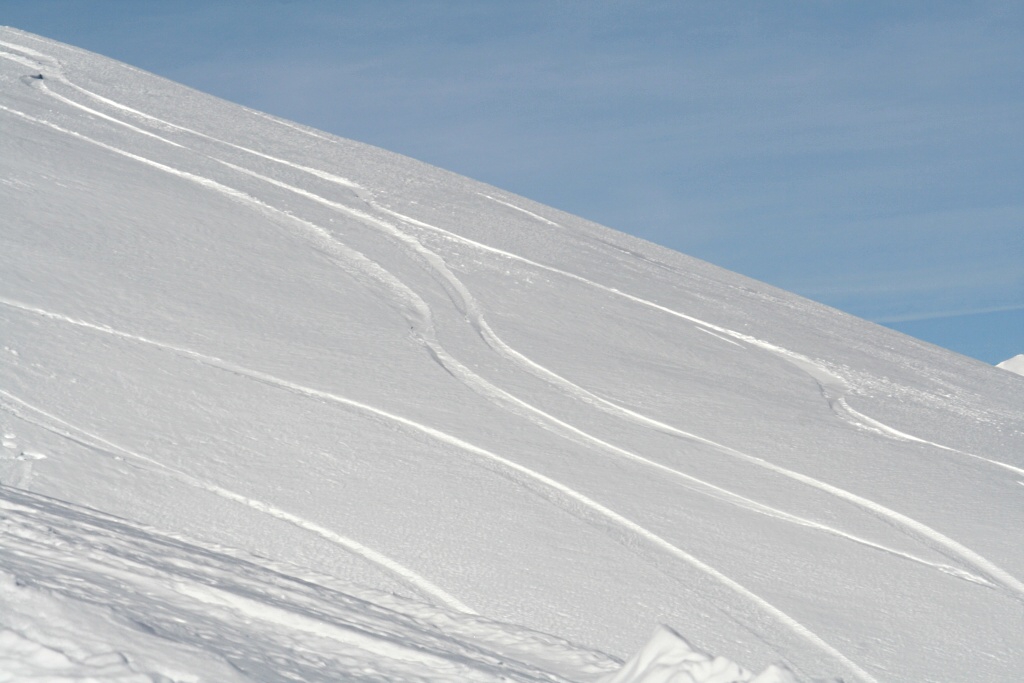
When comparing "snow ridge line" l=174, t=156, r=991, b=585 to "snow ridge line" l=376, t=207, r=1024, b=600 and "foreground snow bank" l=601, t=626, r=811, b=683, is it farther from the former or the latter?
"foreground snow bank" l=601, t=626, r=811, b=683

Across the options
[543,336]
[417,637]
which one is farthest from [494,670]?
[543,336]

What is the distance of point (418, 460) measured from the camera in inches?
180

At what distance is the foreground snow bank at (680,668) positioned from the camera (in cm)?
212

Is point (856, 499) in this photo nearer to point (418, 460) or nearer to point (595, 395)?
point (595, 395)

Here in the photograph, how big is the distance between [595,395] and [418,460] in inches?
71.2

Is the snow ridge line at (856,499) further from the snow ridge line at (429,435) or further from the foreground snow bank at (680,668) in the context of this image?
→ the foreground snow bank at (680,668)

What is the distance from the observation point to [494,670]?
273cm

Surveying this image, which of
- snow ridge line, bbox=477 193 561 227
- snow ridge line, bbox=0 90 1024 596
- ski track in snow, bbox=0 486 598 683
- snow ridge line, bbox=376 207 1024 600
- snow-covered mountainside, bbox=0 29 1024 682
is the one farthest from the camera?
snow ridge line, bbox=477 193 561 227

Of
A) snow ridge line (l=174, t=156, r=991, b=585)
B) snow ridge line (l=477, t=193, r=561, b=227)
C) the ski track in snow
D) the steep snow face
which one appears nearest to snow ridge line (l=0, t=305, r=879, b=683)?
the ski track in snow

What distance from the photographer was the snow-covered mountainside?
2.76 metres

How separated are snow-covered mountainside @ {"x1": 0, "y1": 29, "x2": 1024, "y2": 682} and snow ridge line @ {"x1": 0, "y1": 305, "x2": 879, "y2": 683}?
0.05 ft

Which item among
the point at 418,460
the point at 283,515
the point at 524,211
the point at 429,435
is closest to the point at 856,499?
the point at 429,435

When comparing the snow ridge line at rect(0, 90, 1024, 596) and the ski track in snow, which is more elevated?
the snow ridge line at rect(0, 90, 1024, 596)

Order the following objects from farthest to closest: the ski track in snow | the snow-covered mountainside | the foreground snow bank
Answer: the snow-covered mountainside < the ski track in snow < the foreground snow bank
